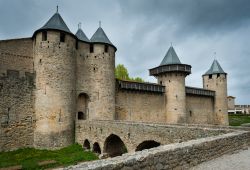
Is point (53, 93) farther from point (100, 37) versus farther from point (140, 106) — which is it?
point (140, 106)

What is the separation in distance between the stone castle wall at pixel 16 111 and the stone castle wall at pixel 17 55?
826mm

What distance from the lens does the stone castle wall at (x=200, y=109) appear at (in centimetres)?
2274

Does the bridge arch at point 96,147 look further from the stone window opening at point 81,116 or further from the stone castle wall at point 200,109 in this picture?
the stone castle wall at point 200,109

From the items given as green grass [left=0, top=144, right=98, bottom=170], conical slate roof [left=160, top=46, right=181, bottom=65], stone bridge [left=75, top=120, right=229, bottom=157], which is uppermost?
conical slate roof [left=160, top=46, right=181, bottom=65]

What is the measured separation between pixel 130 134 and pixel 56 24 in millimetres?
9698

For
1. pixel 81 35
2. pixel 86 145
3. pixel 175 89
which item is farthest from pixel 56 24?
pixel 175 89

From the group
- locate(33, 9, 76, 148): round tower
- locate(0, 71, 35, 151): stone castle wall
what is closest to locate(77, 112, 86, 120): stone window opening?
locate(33, 9, 76, 148): round tower

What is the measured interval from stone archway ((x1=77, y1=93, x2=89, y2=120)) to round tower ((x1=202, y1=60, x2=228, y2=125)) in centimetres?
1641

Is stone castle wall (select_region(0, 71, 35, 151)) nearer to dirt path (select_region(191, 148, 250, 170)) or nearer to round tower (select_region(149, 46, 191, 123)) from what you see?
round tower (select_region(149, 46, 191, 123))

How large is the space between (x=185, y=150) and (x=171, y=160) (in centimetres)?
46

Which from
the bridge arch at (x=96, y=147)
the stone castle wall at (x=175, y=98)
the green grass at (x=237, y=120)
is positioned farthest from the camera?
the green grass at (x=237, y=120)

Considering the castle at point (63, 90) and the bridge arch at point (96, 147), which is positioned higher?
the castle at point (63, 90)

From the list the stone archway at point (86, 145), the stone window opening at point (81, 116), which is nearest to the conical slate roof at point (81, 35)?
the stone window opening at point (81, 116)

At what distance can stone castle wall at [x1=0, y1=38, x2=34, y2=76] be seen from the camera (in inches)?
573
